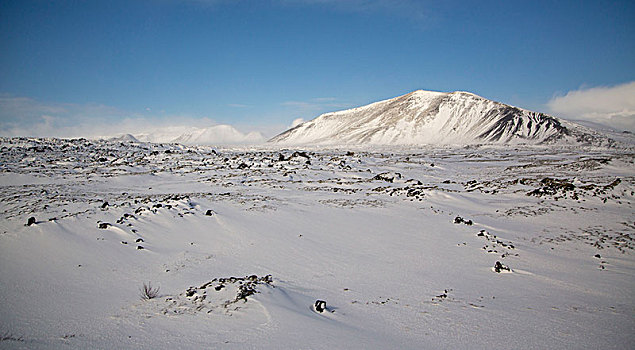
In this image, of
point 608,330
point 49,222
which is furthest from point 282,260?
point 49,222

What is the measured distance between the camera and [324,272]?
22.2ft

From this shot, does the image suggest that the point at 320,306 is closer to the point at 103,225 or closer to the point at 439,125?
the point at 103,225

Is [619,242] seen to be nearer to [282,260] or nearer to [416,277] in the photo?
[416,277]

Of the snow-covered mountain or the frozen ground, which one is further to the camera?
the snow-covered mountain

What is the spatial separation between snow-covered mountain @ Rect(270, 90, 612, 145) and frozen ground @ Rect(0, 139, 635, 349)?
106 meters

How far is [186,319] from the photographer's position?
4246mm

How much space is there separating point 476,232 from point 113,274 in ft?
32.4

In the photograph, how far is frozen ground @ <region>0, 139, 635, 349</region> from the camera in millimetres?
4082

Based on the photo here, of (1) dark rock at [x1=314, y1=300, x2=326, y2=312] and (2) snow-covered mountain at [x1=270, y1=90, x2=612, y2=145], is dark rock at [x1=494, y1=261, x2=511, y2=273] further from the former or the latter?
(2) snow-covered mountain at [x1=270, y1=90, x2=612, y2=145]

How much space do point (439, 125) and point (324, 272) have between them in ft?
440

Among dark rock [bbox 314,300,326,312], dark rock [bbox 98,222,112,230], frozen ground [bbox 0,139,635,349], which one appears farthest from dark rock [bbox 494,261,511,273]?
dark rock [bbox 98,222,112,230]

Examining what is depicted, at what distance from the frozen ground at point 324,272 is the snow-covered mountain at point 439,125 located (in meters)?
106

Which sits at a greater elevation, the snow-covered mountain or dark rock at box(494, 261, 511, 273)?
the snow-covered mountain

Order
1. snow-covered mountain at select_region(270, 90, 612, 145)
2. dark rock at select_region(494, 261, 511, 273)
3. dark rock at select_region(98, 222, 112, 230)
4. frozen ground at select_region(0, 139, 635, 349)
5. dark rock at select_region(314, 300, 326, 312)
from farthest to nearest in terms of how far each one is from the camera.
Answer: snow-covered mountain at select_region(270, 90, 612, 145), dark rock at select_region(98, 222, 112, 230), dark rock at select_region(494, 261, 511, 273), dark rock at select_region(314, 300, 326, 312), frozen ground at select_region(0, 139, 635, 349)
